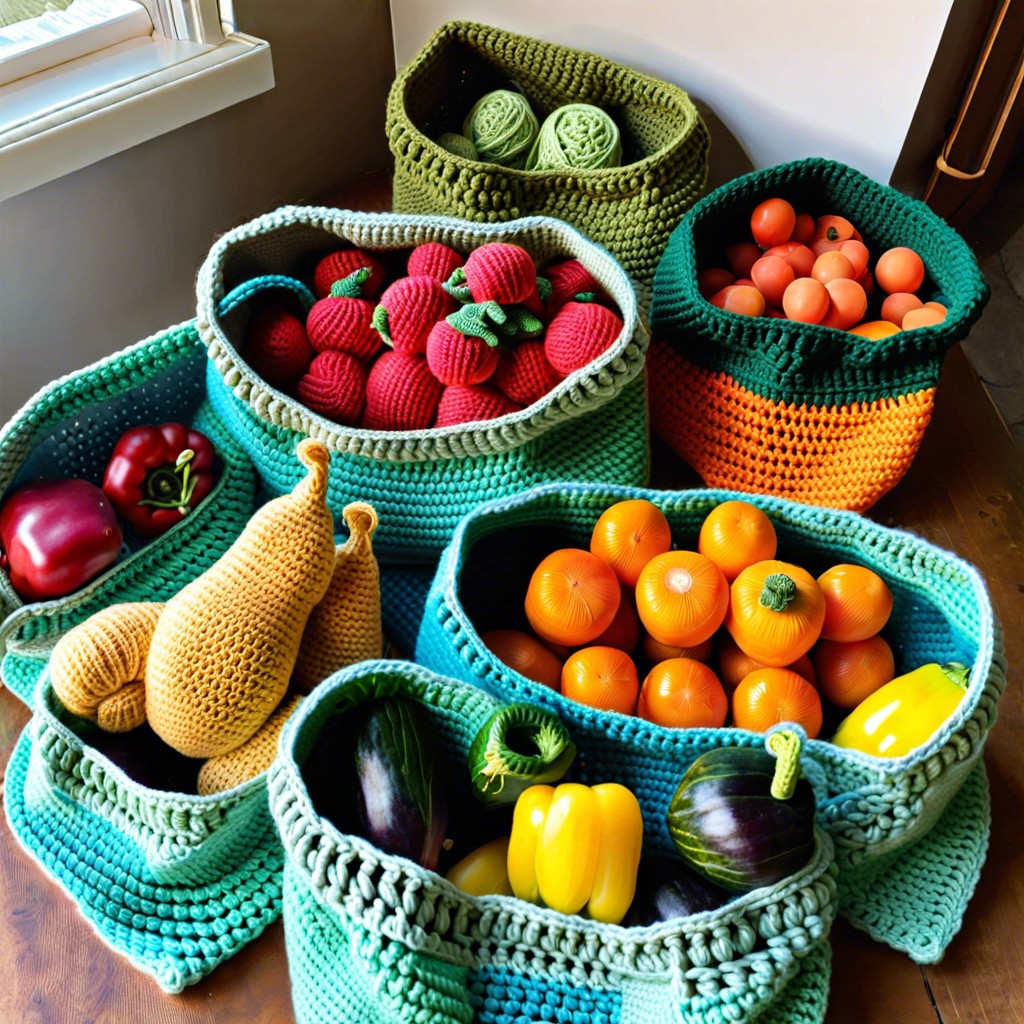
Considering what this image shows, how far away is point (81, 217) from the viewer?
1006 millimetres

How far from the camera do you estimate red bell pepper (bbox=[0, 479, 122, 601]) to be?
732 millimetres

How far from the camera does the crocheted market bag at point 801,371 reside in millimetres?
820

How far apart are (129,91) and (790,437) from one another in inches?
26.9

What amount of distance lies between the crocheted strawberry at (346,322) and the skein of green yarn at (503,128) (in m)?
0.26

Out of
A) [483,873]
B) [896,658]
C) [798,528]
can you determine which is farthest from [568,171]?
[483,873]

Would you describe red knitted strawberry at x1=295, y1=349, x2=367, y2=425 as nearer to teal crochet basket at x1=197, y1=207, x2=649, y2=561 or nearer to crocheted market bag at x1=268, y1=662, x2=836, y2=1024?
Answer: teal crochet basket at x1=197, y1=207, x2=649, y2=561

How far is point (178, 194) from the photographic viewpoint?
109 centimetres

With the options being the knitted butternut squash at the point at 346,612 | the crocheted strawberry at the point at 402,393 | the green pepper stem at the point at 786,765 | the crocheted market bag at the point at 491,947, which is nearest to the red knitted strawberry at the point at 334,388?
the crocheted strawberry at the point at 402,393

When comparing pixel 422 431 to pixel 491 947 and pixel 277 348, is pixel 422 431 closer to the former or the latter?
pixel 277 348

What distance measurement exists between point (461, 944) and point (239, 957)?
0.18 meters

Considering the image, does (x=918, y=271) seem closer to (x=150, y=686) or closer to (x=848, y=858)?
(x=848, y=858)

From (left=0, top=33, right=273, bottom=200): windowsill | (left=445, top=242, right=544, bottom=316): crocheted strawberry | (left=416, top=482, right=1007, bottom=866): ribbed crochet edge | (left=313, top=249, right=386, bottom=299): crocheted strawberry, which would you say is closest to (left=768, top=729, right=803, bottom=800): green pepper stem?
(left=416, top=482, right=1007, bottom=866): ribbed crochet edge

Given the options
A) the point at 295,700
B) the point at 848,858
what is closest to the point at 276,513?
the point at 295,700

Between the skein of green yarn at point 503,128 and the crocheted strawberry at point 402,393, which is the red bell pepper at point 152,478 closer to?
the crocheted strawberry at point 402,393
